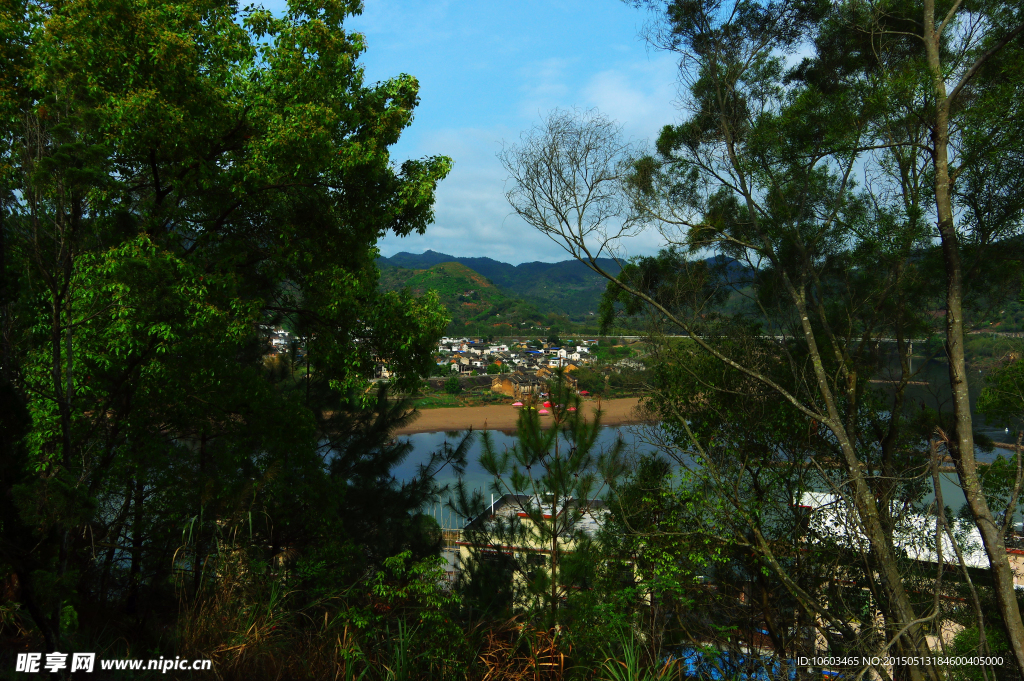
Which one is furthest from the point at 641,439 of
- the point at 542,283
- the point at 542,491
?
the point at 542,283

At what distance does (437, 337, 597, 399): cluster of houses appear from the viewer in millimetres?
21900

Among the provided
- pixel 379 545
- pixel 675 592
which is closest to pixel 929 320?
pixel 675 592


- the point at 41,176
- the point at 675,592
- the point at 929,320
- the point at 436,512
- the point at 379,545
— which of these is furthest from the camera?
the point at 436,512

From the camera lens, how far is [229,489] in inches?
173

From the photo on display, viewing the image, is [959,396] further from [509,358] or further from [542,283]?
[542,283]

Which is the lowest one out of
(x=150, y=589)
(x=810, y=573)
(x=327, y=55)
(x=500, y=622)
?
(x=810, y=573)

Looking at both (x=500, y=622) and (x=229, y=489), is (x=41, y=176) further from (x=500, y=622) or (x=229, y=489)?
(x=500, y=622)

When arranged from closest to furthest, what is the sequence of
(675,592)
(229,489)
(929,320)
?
(229,489) < (675,592) < (929,320)

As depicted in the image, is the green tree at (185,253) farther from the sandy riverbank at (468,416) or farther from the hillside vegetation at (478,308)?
the hillside vegetation at (478,308)

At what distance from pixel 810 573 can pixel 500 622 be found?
212 inches

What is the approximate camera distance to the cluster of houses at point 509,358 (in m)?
21.9

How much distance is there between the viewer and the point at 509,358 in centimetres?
2834

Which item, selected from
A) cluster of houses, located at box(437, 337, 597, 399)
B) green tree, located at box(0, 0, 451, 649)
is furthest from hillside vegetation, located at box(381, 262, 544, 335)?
green tree, located at box(0, 0, 451, 649)

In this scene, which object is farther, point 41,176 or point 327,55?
point 327,55
